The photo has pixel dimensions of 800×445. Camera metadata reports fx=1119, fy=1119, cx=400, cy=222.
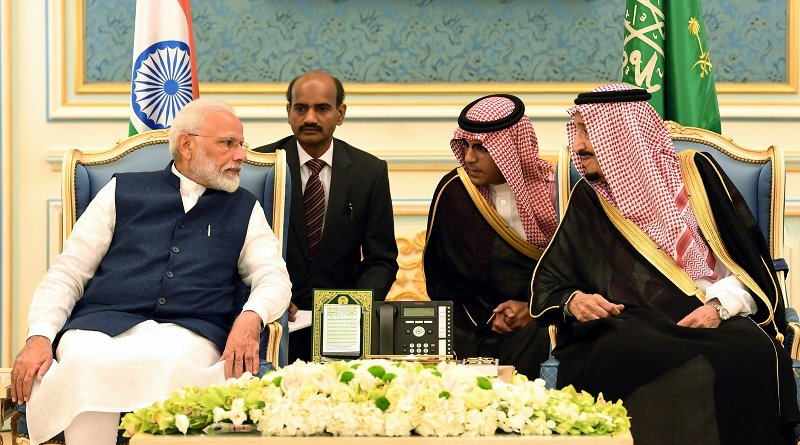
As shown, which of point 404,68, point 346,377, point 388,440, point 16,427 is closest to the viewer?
point 388,440

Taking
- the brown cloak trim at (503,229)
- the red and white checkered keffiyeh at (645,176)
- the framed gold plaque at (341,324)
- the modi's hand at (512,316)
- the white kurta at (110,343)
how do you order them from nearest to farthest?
the white kurta at (110,343) → the framed gold plaque at (341,324) → the red and white checkered keffiyeh at (645,176) → the modi's hand at (512,316) → the brown cloak trim at (503,229)

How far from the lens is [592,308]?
3.87 m

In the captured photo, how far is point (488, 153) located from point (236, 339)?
1.52m

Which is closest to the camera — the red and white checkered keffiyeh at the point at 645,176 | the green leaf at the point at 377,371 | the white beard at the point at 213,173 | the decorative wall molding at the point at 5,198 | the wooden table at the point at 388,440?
the wooden table at the point at 388,440

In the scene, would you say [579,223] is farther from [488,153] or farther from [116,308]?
[116,308]

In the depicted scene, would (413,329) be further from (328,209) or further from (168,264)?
(328,209)

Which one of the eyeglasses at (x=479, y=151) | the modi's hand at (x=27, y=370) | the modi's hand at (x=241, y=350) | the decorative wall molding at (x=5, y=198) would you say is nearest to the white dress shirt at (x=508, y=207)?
the eyeglasses at (x=479, y=151)

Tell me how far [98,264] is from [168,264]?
0.28 metres

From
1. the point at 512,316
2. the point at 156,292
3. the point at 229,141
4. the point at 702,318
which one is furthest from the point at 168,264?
the point at 702,318

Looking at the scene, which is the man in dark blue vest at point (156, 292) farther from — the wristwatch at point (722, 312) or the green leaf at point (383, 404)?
the wristwatch at point (722, 312)

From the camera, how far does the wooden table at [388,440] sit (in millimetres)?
2434

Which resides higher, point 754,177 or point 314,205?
point 754,177

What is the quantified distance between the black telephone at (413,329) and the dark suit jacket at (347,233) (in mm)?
801

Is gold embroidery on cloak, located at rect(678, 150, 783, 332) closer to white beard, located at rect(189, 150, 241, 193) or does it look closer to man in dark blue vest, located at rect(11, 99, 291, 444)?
man in dark blue vest, located at rect(11, 99, 291, 444)
